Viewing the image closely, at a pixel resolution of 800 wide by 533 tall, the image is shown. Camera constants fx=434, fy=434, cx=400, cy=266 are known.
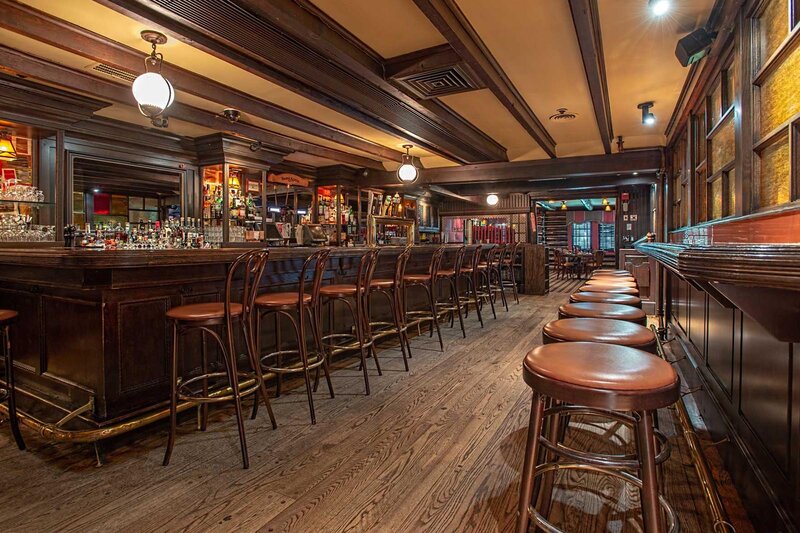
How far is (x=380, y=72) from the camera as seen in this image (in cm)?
→ 405

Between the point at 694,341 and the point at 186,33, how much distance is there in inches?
167

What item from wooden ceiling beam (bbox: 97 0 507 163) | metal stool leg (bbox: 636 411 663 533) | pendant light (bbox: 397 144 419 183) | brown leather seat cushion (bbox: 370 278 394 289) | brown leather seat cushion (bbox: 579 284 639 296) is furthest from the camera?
pendant light (bbox: 397 144 419 183)

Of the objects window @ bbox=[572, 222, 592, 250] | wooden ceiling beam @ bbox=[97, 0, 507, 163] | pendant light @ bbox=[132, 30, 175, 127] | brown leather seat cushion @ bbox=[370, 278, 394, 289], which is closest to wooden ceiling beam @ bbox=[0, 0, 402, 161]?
pendant light @ bbox=[132, 30, 175, 127]

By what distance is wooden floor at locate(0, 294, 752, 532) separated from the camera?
1683 millimetres

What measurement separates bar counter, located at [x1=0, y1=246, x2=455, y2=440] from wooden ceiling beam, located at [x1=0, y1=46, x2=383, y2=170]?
2124 millimetres

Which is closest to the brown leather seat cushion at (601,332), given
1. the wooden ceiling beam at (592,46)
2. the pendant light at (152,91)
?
the wooden ceiling beam at (592,46)

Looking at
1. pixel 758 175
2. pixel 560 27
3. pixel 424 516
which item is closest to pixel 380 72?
pixel 560 27

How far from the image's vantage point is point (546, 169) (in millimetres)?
8016

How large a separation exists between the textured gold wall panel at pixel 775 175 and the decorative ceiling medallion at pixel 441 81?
2.34 meters

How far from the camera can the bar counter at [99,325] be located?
7.36 feet

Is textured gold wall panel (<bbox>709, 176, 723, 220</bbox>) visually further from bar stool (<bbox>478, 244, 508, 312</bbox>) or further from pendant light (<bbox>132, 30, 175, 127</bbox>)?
pendant light (<bbox>132, 30, 175, 127</bbox>)

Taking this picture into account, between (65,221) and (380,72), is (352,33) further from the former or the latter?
(65,221)

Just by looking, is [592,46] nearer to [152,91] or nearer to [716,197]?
[716,197]

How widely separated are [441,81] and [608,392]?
147 inches
